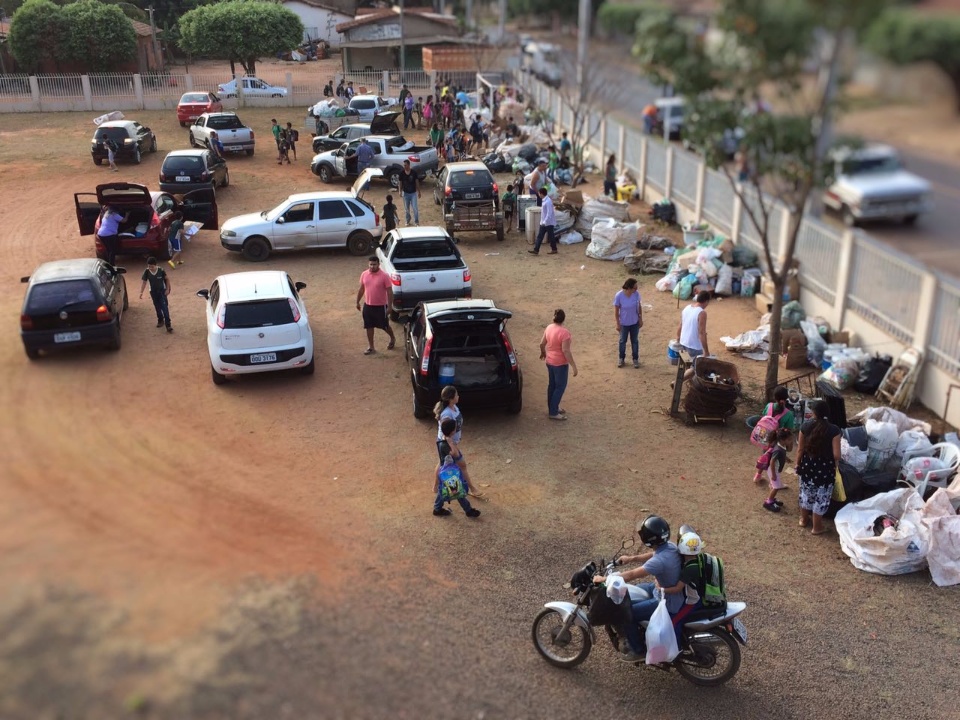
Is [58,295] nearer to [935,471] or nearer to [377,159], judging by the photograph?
[935,471]

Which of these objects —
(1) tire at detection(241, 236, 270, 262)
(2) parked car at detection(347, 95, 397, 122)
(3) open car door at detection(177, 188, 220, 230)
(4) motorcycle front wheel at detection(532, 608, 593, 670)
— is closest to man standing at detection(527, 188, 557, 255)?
(1) tire at detection(241, 236, 270, 262)

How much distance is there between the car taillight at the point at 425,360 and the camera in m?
11.6

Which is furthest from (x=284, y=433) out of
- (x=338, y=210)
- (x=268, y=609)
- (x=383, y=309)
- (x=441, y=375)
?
(x=338, y=210)

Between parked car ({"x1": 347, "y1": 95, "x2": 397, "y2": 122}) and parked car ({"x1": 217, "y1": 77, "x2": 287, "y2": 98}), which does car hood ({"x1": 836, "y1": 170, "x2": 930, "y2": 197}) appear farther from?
parked car ({"x1": 217, "y1": 77, "x2": 287, "y2": 98})

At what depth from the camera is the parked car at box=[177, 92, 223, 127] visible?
36594 millimetres

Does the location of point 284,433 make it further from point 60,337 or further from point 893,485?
point 893,485

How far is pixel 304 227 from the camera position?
64.2 feet

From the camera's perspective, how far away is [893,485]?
32.8ft

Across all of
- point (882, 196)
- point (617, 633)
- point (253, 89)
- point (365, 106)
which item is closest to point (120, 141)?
point (365, 106)

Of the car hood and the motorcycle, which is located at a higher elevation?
the car hood

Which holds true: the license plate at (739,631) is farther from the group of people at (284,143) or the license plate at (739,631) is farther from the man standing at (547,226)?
the group of people at (284,143)

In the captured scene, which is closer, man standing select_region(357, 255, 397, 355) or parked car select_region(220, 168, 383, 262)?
man standing select_region(357, 255, 397, 355)

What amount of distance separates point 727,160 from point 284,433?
6682 mm

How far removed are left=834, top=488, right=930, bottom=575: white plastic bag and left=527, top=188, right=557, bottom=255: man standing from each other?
38.1ft
